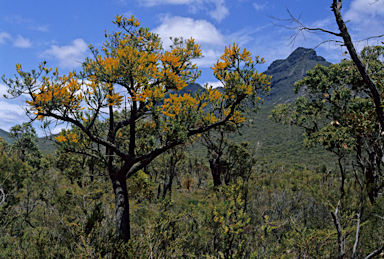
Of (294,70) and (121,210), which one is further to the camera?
(121,210)

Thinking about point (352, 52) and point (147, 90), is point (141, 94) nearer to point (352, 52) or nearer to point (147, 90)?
point (147, 90)

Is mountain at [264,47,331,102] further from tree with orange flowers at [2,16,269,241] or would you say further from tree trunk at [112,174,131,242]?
tree trunk at [112,174,131,242]

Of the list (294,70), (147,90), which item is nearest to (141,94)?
(147,90)

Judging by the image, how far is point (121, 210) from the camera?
15.5ft

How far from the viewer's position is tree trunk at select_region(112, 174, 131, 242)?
454cm

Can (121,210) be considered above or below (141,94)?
below

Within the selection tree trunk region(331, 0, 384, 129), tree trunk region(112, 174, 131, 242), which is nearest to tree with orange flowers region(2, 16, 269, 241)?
tree trunk region(112, 174, 131, 242)

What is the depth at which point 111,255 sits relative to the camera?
3729mm

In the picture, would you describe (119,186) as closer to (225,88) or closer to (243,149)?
(225,88)

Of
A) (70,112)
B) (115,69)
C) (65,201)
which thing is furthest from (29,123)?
(65,201)

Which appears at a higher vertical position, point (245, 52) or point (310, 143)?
point (245, 52)

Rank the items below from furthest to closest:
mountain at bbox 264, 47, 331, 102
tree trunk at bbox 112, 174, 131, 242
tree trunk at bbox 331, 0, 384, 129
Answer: tree trunk at bbox 112, 174, 131, 242 < mountain at bbox 264, 47, 331, 102 < tree trunk at bbox 331, 0, 384, 129

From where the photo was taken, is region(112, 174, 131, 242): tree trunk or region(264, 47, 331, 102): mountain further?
region(112, 174, 131, 242): tree trunk

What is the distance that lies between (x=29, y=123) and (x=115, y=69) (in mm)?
2261
